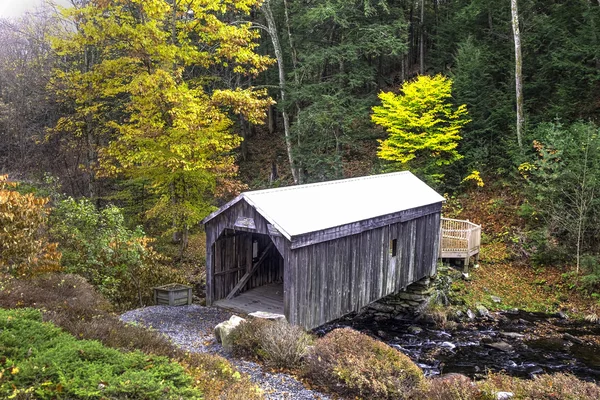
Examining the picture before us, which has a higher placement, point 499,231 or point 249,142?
point 249,142

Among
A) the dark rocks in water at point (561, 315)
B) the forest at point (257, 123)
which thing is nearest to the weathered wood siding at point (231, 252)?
the forest at point (257, 123)

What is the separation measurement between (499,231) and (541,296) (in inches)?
174

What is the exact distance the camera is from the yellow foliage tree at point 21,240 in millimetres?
9359

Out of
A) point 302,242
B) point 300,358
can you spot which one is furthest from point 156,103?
point 300,358

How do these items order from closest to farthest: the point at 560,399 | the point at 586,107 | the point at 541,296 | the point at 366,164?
the point at 560,399, the point at 541,296, the point at 586,107, the point at 366,164

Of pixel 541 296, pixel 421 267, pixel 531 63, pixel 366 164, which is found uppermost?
pixel 531 63

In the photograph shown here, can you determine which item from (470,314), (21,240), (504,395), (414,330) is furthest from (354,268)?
(21,240)

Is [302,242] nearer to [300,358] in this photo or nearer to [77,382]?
[300,358]

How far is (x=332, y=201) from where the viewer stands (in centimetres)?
1310

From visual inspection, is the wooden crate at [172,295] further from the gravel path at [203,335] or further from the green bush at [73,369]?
the green bush at [73,369]

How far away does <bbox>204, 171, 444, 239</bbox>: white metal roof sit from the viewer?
11.2m

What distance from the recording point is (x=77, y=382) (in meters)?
5.52

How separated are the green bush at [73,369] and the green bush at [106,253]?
6108mm

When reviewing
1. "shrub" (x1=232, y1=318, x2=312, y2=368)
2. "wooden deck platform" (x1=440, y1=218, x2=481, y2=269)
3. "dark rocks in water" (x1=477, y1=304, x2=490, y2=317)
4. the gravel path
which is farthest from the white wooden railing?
"shrub" (x1=232, y1=318, x2=312, y2=368)
